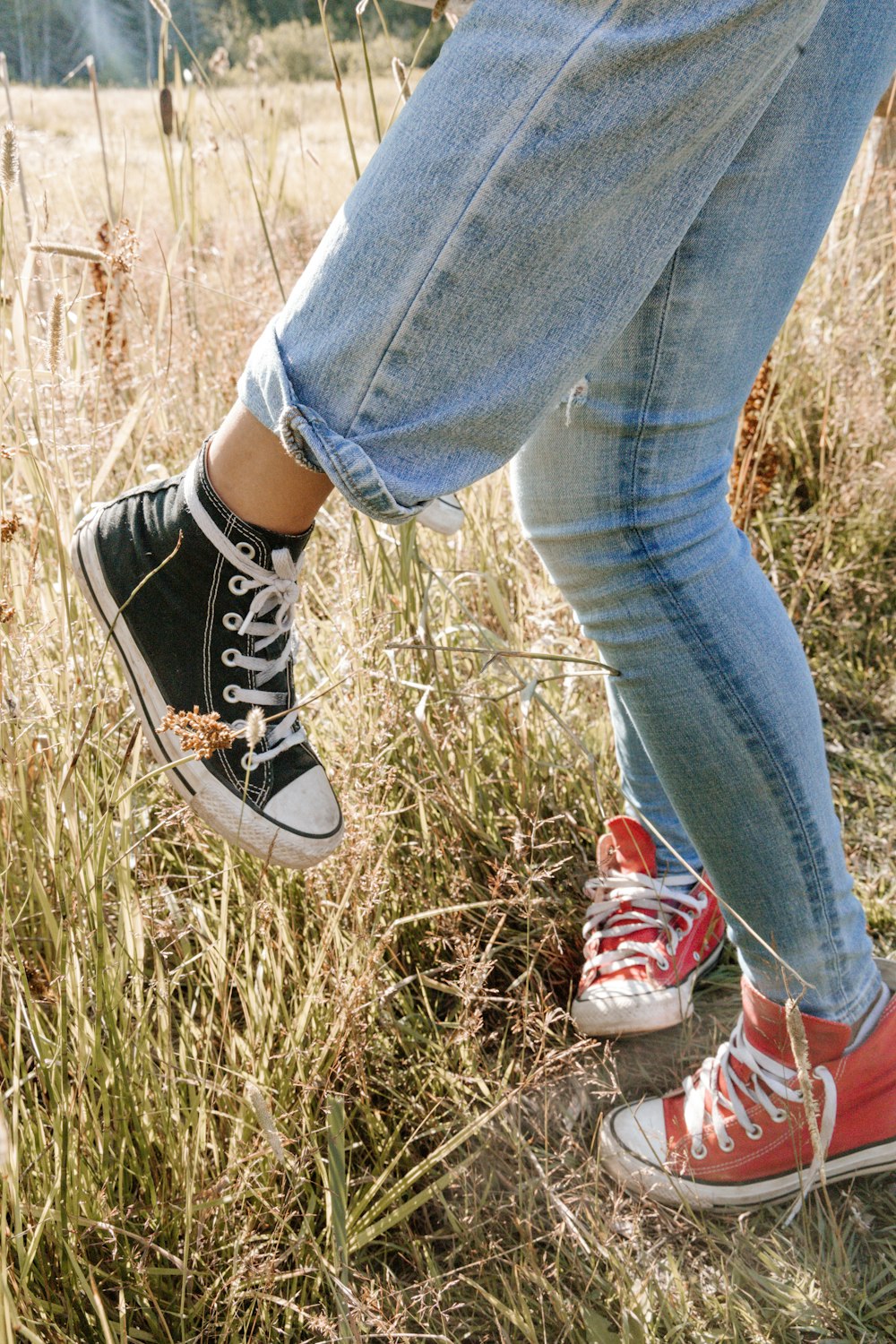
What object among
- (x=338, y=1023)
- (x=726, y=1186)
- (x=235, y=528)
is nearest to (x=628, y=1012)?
(x=726, y=1186)

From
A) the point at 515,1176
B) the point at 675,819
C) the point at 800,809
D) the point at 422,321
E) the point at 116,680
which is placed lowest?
the point at 515,1176

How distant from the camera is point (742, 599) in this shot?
84cm

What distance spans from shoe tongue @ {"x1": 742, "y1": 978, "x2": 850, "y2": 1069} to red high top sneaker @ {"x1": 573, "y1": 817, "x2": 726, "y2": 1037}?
0.16 metres

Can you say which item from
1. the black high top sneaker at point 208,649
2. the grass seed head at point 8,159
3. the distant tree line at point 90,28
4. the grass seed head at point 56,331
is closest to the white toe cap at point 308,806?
the black high top sneaker at point 208,649

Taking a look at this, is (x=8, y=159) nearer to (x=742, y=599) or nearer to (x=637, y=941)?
(x=742, y=599)

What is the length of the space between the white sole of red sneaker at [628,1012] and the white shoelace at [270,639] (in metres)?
0.48

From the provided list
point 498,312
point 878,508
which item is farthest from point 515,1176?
point 878,508

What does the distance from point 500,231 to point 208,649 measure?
403 mm

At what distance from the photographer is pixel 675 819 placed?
120 centimetres

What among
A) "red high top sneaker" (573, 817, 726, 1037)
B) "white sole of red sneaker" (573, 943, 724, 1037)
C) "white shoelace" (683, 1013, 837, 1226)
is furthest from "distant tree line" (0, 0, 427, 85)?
"white shoelace" (683, 1013, 837, 1226)

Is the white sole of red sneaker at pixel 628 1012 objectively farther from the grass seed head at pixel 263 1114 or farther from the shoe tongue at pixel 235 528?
the shoe tongue at pixel 235 528

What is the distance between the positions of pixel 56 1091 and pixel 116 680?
549mm

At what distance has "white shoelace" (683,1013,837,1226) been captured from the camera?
0.96m

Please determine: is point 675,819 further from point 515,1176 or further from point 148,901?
point 148,901
